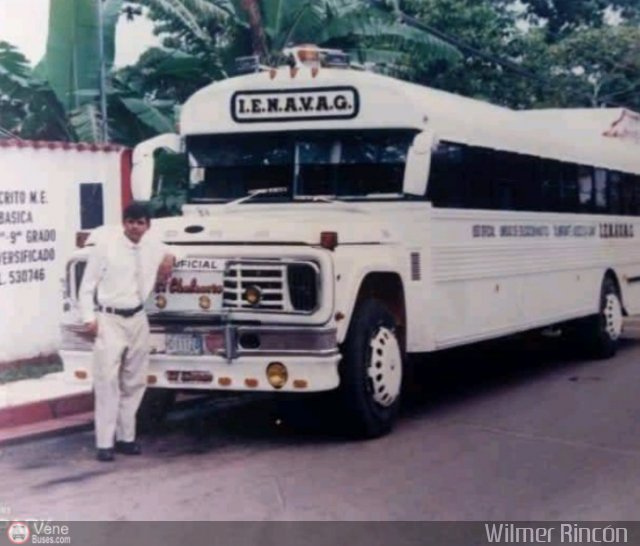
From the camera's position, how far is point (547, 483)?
6215 millimetres

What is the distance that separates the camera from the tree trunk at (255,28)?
997 cm

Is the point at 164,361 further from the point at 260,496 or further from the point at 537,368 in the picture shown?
the point at 537,368

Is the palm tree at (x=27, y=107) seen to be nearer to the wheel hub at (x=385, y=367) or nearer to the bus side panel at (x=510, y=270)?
the wheel hub at (x=385, y=367)

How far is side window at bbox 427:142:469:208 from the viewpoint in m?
8.05

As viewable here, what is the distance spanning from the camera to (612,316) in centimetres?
1143

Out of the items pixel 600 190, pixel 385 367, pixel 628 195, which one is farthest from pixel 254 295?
pixel 628 195

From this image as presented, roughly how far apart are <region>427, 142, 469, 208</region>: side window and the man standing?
6.52ft

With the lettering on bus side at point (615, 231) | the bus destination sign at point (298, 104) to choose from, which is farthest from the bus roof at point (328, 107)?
the lettering on bus side at point (615, 231)

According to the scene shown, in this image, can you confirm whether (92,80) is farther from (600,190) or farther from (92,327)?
(600,190)

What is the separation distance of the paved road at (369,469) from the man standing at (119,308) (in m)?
0.32

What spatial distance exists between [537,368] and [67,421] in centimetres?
425

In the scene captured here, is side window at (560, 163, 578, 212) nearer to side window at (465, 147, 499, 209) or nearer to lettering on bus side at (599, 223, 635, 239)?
lettering on bus side at (599, 223, 635, 239)

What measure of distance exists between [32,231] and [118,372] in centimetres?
304

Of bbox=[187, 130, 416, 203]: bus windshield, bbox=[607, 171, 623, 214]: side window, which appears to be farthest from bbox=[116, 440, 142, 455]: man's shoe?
bbox=[607, 171, 623, 214]: side window
